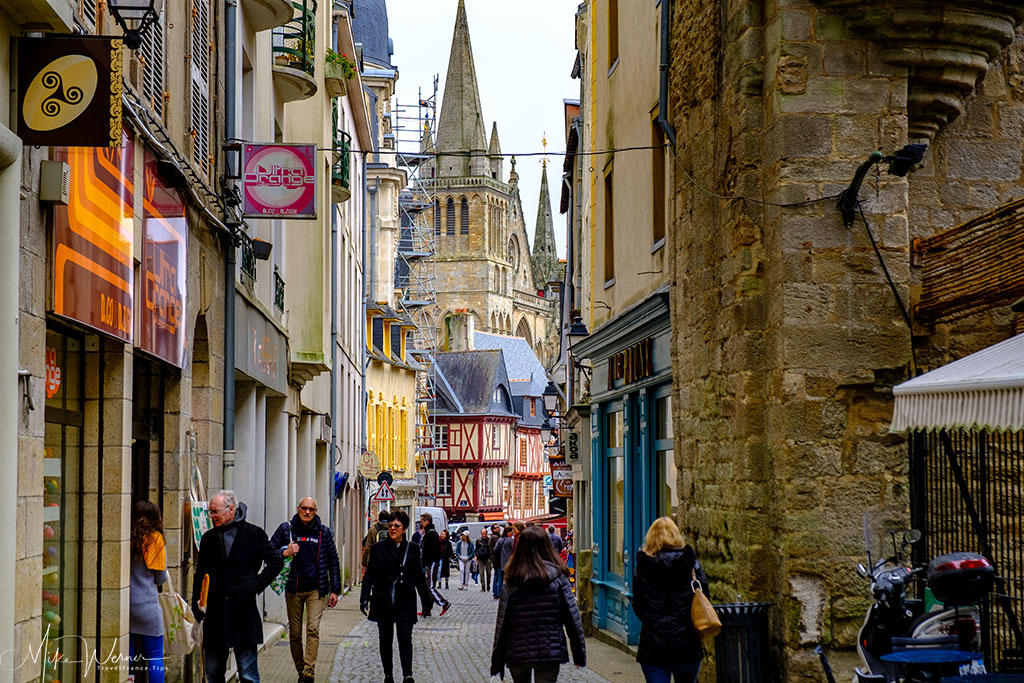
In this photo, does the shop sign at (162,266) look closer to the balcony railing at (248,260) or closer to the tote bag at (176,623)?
the tote bag at (176,623)

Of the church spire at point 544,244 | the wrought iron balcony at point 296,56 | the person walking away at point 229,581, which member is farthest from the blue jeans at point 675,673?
the church spire at point 544,244

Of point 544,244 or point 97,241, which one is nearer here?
point 97,241

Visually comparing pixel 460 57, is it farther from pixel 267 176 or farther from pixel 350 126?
pixel 267 176

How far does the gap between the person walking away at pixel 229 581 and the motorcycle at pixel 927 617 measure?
4261 millimetres

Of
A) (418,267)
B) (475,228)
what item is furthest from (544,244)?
(418,267)

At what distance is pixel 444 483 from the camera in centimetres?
8862

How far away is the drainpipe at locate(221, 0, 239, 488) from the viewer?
13.7 m

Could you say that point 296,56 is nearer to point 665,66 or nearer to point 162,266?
point 665,66

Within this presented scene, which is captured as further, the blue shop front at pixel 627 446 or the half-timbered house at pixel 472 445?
the half-timbered house at pixel 472 445

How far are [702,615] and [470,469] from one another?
80629 mm

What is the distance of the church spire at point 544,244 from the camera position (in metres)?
160

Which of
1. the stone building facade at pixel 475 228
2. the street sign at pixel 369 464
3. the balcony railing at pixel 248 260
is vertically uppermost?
the stone building facade at pixel 475 228

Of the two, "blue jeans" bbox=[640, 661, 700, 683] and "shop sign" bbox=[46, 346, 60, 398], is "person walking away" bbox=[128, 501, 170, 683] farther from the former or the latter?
"blue jeans" bbox=[640, 661, 700, 683]

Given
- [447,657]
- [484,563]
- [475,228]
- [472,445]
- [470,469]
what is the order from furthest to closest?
[475,228] < [472,445] < [470,469] < [484,563] < [447,657]
